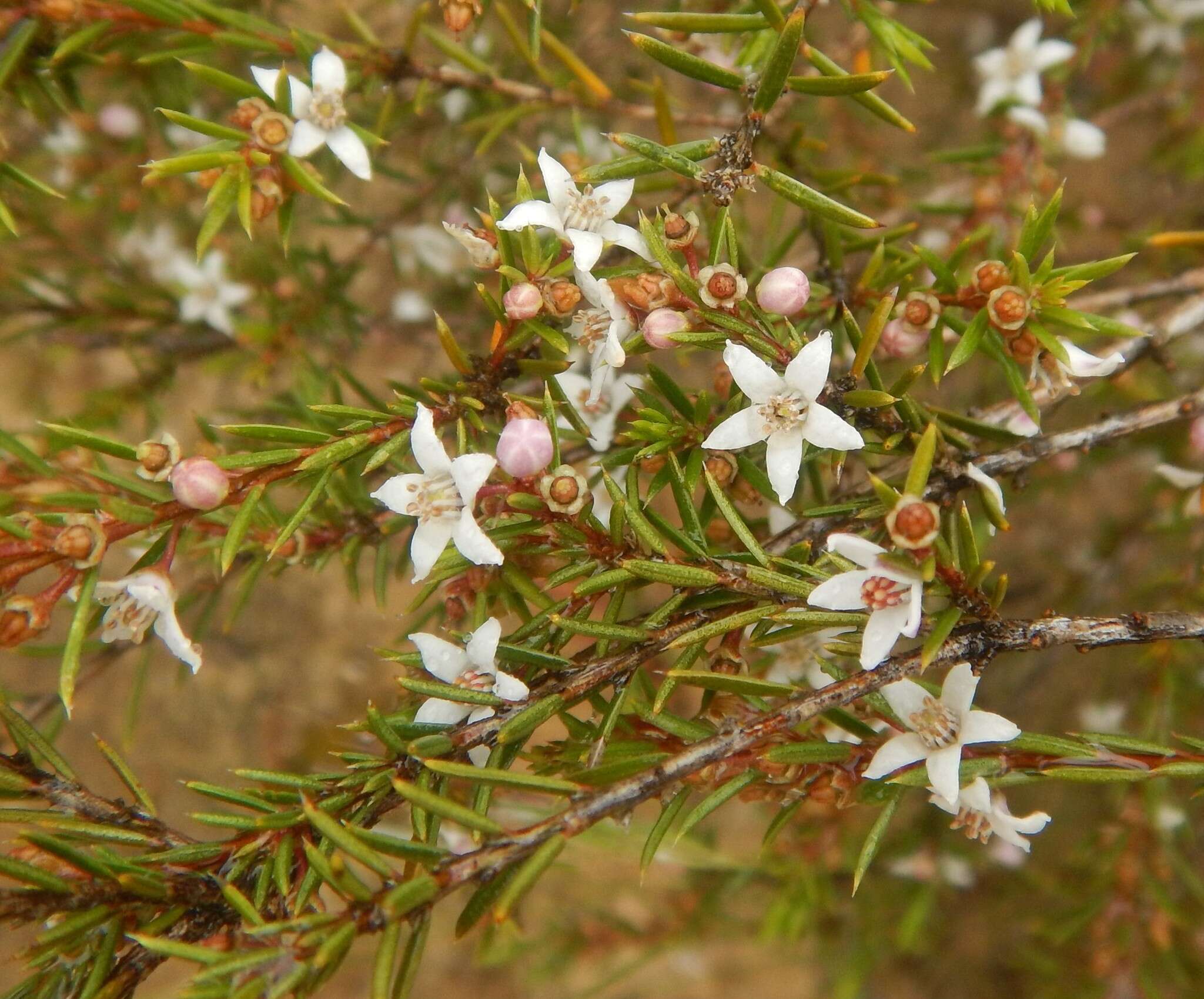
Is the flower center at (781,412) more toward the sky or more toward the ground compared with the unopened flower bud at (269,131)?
more toward the ground

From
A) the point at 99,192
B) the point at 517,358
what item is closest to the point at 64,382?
the point at 99,192

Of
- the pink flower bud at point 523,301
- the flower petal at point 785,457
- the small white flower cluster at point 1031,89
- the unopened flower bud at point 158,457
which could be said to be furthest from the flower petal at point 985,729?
the small white flower cluster at point 1031,89

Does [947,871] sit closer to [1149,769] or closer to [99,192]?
[1149,769]

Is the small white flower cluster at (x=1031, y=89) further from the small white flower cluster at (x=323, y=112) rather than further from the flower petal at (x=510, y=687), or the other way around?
the flower petal at (x=510, y=687)

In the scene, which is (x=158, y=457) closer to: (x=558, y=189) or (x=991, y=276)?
(x=558, y=189)

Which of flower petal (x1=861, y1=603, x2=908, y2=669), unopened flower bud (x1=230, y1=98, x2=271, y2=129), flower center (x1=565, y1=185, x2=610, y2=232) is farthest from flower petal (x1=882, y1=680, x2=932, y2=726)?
unopened flower bud (x1=230, y1=98, x2=271, y2=129)

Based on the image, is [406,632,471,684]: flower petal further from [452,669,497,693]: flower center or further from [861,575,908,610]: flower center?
[861,575,908,610]: flower center
